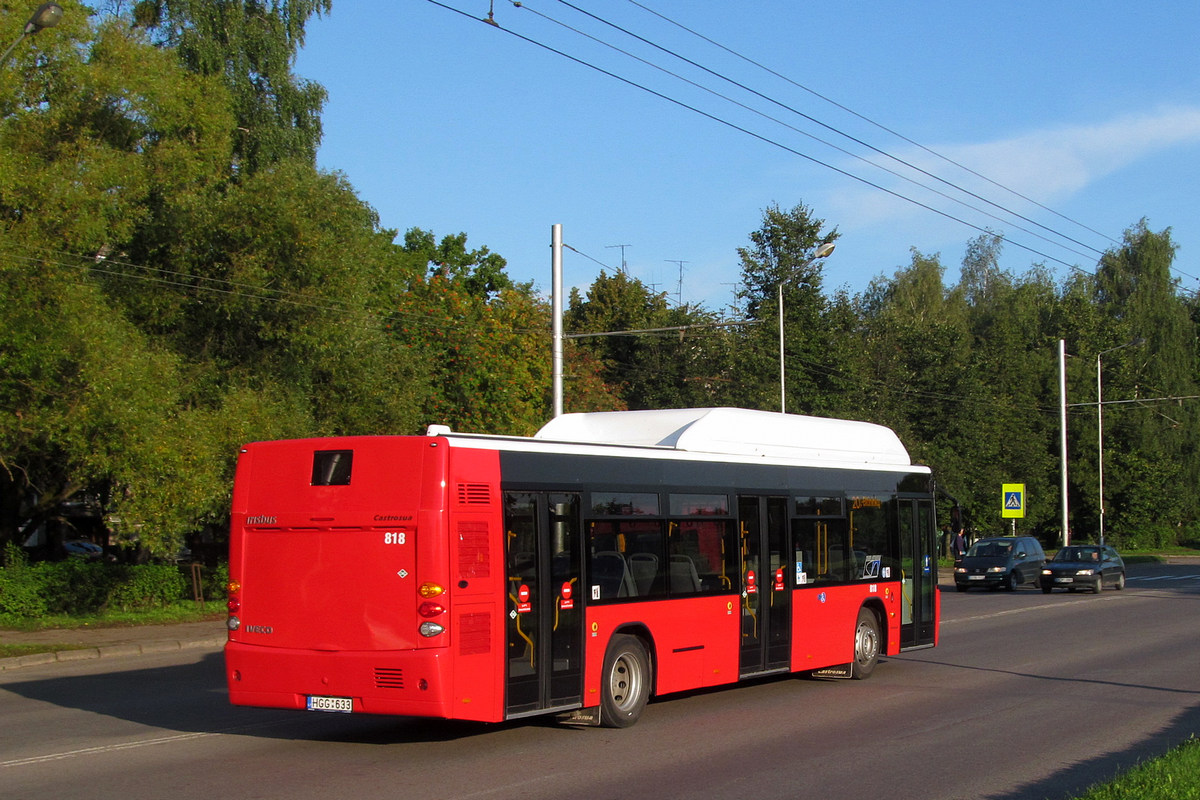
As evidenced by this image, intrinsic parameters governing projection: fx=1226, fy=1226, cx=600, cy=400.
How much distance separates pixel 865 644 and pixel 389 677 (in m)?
7.80

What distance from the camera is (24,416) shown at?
65.7 feet

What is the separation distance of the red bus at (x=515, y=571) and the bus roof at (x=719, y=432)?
1.5 inches

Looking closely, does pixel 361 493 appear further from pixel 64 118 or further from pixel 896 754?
pixel 64 118

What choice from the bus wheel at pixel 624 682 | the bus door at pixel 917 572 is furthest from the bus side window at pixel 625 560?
the bus door at pixel 917 572

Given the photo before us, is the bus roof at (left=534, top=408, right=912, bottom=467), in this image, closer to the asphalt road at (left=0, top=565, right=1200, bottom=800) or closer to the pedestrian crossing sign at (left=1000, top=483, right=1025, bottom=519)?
the asphalt road at (left=0, top=565, right=1200, bottom=800)

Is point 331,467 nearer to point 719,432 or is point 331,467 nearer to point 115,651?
point 719,432

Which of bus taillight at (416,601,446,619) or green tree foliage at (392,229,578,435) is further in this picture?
green tree foliage at (392,229,578,435)

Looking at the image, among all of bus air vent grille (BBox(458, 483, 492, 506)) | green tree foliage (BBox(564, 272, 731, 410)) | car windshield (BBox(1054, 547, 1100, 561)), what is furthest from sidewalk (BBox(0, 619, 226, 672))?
green tree foliage (BBox(564, 272, 731, 410))

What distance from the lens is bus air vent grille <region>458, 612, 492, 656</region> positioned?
9523 mm

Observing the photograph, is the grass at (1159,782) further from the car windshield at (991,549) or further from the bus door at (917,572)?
the car windshield at (991,549)

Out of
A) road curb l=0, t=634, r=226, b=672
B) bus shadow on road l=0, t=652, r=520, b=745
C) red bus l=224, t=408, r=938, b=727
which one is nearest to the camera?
red bus l=224, t=408, r=938, b=727

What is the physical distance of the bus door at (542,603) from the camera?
10.1 m

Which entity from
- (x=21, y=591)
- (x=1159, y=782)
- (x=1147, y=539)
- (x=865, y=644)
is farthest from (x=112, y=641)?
(x=1147, y=539)

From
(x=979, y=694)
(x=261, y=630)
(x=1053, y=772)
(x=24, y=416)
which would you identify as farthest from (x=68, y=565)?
(x=1053, y=772)
